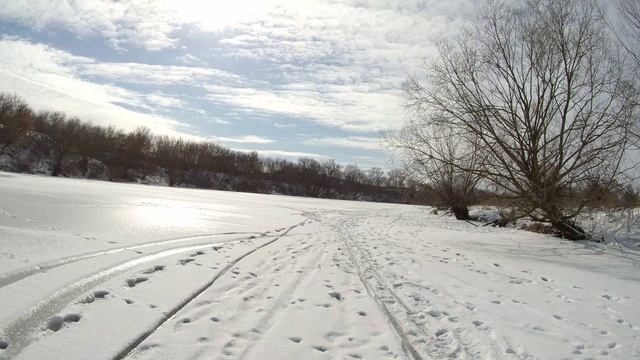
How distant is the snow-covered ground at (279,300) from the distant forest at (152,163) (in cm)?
2673

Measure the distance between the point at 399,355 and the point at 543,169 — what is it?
560 inches

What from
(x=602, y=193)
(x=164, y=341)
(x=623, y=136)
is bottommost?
(x=164, y=341)

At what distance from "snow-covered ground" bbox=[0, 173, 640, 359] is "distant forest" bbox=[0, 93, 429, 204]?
87.7 feet

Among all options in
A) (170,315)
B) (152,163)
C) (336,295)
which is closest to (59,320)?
(170,315)

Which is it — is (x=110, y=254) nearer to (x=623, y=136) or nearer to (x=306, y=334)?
(x=306, y=334)

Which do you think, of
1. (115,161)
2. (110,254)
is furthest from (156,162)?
(110,254)

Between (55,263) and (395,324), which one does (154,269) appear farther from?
(395,324)

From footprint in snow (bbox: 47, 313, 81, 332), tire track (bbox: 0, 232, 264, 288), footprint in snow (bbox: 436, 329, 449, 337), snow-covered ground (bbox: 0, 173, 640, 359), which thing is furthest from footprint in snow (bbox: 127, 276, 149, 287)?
footprint in snow (bbox: 436, 329, 449, 337)

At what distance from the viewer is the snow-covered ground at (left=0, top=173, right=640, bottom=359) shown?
4293 mm

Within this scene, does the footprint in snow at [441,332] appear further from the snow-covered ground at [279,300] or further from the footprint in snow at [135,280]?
the footprint in snow at [135,280]

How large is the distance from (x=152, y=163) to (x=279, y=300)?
87092mm

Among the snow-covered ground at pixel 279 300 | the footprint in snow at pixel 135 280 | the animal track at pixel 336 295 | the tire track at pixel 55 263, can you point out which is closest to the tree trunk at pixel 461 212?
the snow-covered ground at pixel 279 300

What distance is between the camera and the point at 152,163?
285ft

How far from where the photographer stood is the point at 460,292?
23.8 feet
